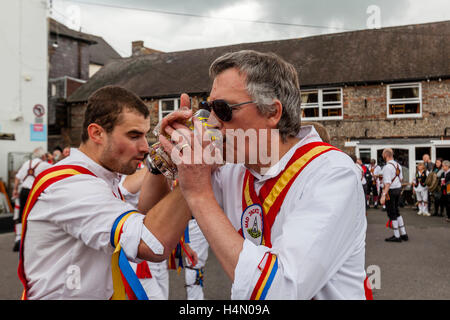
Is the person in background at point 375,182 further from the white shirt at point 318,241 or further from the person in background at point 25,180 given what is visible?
the white shirt at point 318,241

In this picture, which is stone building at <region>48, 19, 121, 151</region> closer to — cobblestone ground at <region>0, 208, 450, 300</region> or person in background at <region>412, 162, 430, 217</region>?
cobblestone ground at <region>0, 208, 450, 300</region>

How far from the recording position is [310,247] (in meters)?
1.09

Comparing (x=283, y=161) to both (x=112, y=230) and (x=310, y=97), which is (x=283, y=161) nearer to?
(x=112, y=230)

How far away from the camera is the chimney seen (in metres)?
26.2

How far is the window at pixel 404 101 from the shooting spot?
642 inches

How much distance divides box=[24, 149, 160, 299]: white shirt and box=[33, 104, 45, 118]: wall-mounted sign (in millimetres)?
12046

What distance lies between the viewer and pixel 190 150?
1.24m

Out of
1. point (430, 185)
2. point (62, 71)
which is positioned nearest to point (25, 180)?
point (430, 185)

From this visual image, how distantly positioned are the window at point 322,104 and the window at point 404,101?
2179 millimetres

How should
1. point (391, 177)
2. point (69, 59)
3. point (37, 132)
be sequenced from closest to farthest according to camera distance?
point (391, 177)
point (37, 132)
point (69, 59)

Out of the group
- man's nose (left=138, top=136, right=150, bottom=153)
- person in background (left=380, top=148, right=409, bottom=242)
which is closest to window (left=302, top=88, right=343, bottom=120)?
person in background (left=380, top=148, right=409, bottom=242)

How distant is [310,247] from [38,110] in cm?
1330
